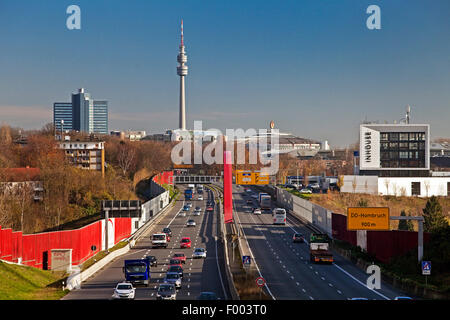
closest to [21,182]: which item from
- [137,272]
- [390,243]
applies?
[137,272]

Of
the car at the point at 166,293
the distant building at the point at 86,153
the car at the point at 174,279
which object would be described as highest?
the distant building at the point at 86,153

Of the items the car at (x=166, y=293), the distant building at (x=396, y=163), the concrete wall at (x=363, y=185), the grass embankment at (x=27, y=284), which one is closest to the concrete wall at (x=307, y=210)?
the concrete wall at (x=363, y=185)

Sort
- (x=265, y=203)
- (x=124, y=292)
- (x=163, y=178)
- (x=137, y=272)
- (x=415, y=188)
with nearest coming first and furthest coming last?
(x=124, y=292), (x=137, y=272), (x=265, y=203), (x=415, y=188), (x=163, y=178)

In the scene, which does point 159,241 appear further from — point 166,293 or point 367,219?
point 166,293

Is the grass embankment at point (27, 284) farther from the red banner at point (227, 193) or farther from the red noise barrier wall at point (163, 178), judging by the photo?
the red noise barrier wall at point (163, 178)

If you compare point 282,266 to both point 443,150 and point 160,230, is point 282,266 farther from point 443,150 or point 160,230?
point 443,150
